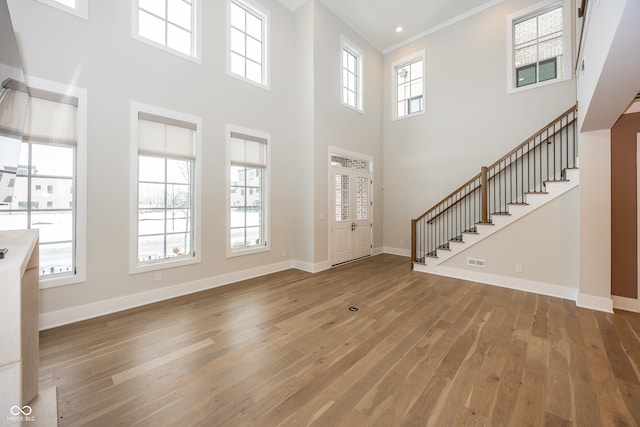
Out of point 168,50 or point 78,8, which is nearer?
point 78,8

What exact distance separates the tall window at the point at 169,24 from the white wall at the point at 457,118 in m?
5.08

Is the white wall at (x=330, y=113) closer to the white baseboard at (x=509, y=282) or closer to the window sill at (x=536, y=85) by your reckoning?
the white baseboard at (x=509, y=282)

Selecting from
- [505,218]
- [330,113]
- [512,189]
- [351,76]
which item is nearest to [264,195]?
[330,113]

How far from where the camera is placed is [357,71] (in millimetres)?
6727

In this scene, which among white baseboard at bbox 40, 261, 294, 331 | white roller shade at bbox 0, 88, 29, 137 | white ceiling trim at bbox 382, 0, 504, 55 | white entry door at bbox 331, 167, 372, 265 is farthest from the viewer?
white entry door at bbox 331, 167, 372, 265

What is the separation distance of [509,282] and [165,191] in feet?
19.2

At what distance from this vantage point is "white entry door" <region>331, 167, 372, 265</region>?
19.7ft

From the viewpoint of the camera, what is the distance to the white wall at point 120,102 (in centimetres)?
300

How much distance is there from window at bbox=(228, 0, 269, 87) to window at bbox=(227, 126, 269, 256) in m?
1.15

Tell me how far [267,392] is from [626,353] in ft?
11.1

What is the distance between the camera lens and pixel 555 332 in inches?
115

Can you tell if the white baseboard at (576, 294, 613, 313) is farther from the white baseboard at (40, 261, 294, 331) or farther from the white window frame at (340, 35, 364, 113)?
the white window frame at (340, 35, 364, 113)

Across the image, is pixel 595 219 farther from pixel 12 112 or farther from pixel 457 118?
pixel 12 112

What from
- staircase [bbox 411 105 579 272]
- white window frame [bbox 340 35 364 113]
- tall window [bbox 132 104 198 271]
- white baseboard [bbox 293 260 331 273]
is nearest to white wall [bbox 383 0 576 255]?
staircase [bbox 411 105 579 272]
